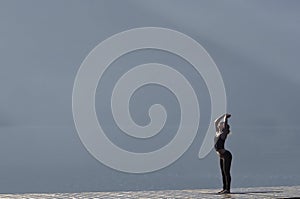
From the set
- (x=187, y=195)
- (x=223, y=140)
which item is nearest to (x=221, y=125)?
(x=223, y=140)

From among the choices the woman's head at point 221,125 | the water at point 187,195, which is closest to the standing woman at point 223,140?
the woman's head at point 221,125

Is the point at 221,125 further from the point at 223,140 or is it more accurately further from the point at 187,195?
the point at 187,195

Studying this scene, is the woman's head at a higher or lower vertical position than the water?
higher

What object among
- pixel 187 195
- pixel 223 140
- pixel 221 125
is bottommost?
pixel 187 195

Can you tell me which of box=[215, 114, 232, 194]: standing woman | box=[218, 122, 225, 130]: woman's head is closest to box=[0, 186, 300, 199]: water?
box=[215, 114, 232, 194]: standing woman

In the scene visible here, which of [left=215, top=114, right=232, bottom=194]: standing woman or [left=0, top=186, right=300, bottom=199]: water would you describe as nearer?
[left=215, top=114, right=232, bottom=194]: standing woman

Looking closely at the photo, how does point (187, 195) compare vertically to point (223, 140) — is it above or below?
below

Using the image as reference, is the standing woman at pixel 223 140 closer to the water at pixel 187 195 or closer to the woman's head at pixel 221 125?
the woman's head at pixel 221 125

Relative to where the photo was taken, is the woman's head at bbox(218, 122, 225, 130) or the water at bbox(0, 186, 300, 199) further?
the water at bbox(0, 186, 300, 199)

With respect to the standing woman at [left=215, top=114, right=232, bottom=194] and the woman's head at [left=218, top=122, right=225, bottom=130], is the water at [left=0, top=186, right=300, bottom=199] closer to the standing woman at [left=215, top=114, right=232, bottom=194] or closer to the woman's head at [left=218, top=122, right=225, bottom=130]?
the standing woman at [left=215, top=114, right=232, bottom=194]

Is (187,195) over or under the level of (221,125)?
under

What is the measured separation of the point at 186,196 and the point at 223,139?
6.40ft

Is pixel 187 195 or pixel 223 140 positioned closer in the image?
pixel 223 140

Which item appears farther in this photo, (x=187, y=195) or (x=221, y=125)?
(x=187, y=195)
